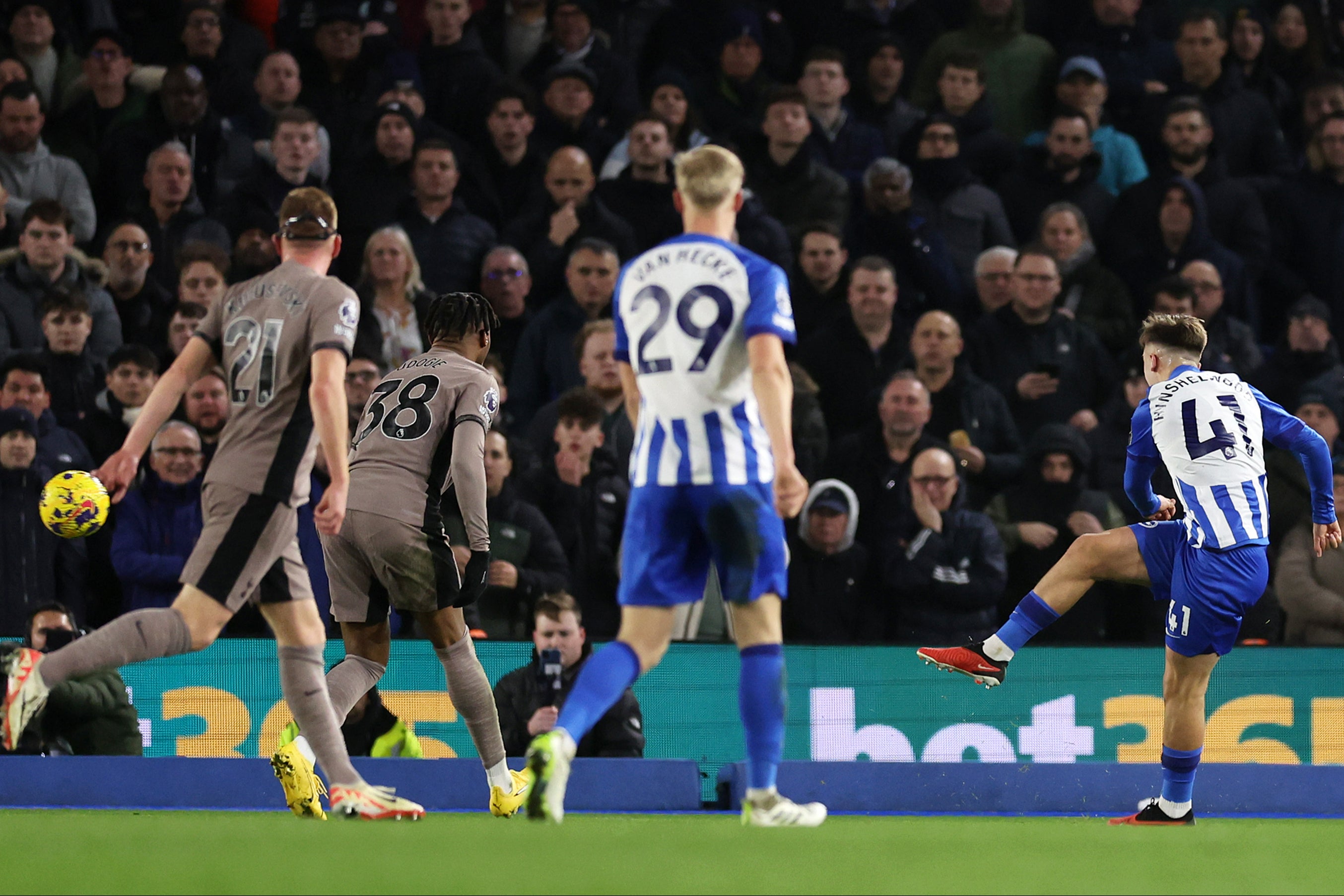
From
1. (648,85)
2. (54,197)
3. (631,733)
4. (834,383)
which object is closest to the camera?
(631,733)

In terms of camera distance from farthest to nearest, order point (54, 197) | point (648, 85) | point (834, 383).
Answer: point (648, 85)
point (54, 197)
point (834, 383)

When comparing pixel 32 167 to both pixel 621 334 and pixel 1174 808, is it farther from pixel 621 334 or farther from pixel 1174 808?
pixel 1174 808

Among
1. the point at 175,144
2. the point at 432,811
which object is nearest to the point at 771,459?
the point at 432,811

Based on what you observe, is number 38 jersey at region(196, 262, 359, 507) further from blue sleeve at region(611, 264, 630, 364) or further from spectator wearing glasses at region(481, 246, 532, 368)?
spectator wearing glasses at region(481, 246, 532, 368)

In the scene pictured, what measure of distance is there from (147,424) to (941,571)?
520 cm

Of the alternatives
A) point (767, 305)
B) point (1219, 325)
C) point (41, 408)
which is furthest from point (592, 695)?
point (1219, 325)

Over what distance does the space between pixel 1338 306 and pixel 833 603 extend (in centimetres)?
521

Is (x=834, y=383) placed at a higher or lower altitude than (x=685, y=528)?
higher

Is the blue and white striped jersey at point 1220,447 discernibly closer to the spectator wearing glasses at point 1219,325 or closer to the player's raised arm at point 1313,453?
the player's raised arm at point 1313,453

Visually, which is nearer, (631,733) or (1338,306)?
(631,733)

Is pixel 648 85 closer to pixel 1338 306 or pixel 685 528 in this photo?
pixel 1338 306

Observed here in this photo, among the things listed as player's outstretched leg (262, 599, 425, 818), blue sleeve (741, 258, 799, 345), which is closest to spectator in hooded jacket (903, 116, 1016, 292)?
player's outstretched leg (262, 599, 425, 818)

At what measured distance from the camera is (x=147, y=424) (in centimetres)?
583

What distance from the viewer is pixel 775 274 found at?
5.18m
